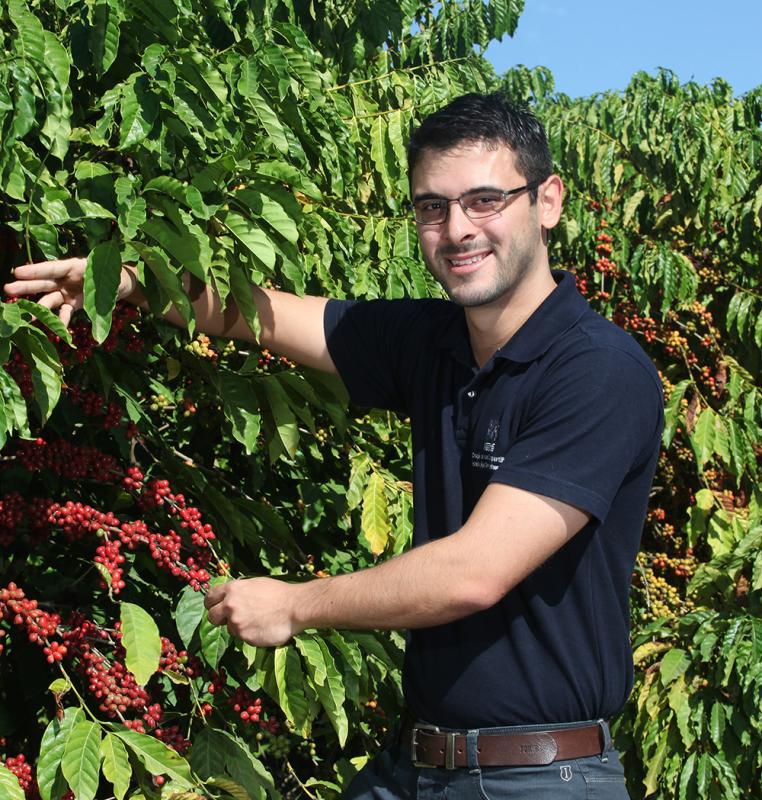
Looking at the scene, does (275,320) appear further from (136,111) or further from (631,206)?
(631,206)

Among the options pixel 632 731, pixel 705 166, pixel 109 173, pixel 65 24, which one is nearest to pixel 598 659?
pixel 109 173

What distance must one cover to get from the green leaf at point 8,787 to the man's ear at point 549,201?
4.65 feet

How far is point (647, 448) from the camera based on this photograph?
2061 mm

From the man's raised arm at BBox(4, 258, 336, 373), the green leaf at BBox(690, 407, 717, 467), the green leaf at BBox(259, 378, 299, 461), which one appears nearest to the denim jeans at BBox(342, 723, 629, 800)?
the green leaf at BBox(259, 378, 299, 461)

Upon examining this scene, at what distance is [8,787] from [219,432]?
63.6 inches

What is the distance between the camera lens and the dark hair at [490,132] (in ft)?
7.06

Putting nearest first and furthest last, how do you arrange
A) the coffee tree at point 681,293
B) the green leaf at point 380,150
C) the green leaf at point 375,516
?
the green leaf at point 375,516, the green leaf at point 380,150, the coffee tree at point 681,293

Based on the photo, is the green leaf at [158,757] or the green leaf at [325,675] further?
the green leaf at [325,675]

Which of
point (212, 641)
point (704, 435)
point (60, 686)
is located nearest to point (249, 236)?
point (212, 641)

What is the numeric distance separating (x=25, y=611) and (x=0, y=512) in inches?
11.5

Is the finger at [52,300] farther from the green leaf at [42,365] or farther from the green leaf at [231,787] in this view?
the green leaf at [231,787]

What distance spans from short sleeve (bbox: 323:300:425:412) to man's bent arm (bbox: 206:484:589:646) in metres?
0.60

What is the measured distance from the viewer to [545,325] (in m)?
2.10

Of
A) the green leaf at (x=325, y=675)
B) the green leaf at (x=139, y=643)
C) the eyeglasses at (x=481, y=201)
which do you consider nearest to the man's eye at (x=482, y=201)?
the eyeglasses at (x=481, y=201)
